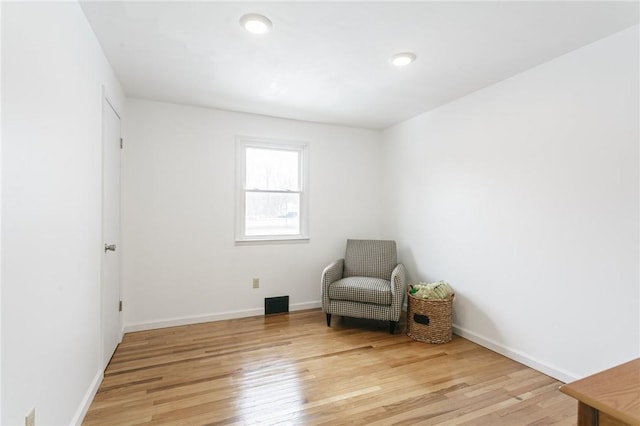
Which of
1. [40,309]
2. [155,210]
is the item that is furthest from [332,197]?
[40,309]

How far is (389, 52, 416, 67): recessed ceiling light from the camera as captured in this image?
7.27ft

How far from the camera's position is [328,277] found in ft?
10.9

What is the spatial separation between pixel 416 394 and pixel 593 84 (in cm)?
239

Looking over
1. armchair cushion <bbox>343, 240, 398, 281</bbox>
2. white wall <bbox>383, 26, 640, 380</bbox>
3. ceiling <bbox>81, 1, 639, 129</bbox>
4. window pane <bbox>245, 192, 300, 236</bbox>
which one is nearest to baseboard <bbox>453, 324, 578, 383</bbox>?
white wall <bbox>383, 26, 640, 380</bbox>

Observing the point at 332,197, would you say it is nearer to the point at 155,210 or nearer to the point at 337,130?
the point at 337,130

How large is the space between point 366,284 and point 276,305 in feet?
3.80

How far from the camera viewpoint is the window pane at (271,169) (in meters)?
3.66

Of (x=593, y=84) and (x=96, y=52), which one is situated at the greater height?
(x=96, y=52)

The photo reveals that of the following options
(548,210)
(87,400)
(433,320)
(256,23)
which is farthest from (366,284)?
(256,23)

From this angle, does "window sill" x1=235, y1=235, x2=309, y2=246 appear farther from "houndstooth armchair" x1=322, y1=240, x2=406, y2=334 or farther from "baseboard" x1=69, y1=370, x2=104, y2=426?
"baseboard" x1=69, y1=370, x2=104, y2=426

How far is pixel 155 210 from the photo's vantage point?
320 centimetres

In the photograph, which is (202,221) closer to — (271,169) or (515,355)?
(271,169)

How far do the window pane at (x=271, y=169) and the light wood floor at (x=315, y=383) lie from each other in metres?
1.67

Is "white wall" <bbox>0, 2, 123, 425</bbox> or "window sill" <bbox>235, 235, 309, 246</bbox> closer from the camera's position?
"white wall" <bbox>0, 2, 123, 425</bbox>
